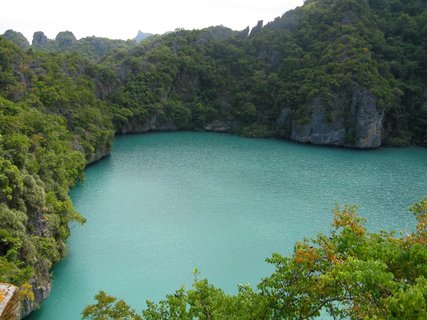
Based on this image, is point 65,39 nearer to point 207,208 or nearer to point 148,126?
point 148,126

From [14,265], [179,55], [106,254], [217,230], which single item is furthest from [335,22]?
[14,265]

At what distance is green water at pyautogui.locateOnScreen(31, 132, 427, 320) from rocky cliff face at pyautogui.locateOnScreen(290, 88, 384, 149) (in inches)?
92.1

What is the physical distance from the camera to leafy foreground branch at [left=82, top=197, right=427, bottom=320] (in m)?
5.45

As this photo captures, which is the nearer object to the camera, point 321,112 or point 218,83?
point 321,112

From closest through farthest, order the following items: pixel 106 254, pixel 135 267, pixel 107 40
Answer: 1. pixel 135 267
2. pixel 106 254
3. pixel 107 40

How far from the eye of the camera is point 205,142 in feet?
160

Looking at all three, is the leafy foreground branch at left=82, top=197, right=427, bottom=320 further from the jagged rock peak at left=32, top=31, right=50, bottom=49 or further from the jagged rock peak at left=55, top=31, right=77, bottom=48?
the jagged rock peak at left=32, top=31, right=50, bottom=49

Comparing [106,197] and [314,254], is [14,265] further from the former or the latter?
[106,197]

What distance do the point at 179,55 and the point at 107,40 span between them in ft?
117

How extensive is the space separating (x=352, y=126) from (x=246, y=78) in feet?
63.7

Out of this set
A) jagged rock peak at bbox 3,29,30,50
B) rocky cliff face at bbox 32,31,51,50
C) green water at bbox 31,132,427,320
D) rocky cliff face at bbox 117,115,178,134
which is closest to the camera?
green water at bbox 31,132,427,320

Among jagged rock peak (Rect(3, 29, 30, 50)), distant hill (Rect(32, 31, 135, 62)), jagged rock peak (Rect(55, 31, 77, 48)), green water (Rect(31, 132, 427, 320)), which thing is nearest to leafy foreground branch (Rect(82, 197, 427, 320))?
green water (Rect(31, 132, 427, 320))

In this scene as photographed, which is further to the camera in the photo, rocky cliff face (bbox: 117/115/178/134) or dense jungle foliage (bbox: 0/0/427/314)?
rocky cliff face (bbox: 117/115/178/134)

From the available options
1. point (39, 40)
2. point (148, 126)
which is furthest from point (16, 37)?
point (148, 126)
